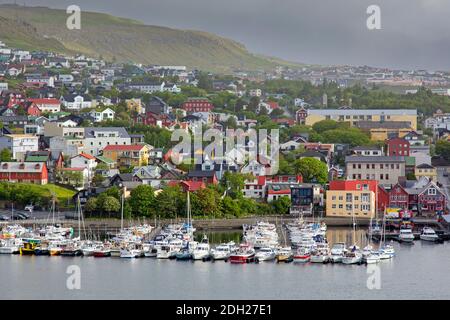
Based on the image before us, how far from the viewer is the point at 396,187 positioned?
24438 mm

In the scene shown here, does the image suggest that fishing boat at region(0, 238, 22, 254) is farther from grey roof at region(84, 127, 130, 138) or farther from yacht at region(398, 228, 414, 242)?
grey roof at region(84, 127, 130, 138)

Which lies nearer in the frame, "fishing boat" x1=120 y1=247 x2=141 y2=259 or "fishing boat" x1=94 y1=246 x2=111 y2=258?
"fishing boat" x1=120 y1=247 x2=141 y2=259

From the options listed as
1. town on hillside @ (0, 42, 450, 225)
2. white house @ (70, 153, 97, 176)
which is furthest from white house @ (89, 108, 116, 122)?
white house @ (70, 153, 97, 176)

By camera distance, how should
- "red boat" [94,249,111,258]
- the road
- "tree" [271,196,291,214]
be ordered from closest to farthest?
"red boat" [94,249,111,258], "tree" [271,196,291,214], the road

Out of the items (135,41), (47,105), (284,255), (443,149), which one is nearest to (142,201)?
(284,255)

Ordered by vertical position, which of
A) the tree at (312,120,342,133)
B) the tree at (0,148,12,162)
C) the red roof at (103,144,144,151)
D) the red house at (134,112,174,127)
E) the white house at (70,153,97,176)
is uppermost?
the red house at (134,112,174,127)

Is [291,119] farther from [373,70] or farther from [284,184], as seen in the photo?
[373,70]

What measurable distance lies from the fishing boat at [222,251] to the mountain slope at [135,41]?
4957 cm

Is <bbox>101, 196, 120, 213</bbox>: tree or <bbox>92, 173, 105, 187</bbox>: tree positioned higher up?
<bbox>92, 173, 105, 187</bbox>: tree

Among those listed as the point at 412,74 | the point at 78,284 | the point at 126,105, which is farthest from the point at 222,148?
the point at 412,74

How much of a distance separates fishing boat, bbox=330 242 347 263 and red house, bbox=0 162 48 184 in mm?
7828

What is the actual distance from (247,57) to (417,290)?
7365cm

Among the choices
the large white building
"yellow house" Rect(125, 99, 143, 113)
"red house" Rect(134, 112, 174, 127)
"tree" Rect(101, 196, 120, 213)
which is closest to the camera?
"tree" Rect(101, 196, 120, 213)

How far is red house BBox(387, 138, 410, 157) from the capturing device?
2953cm
